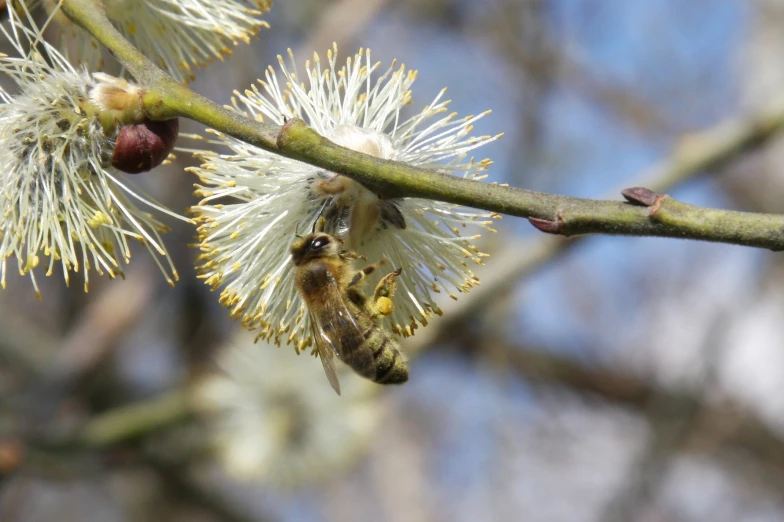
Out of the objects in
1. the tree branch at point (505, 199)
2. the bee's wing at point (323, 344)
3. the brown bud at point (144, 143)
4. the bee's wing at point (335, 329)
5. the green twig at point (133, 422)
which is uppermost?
the tree branch at point (505, 199)

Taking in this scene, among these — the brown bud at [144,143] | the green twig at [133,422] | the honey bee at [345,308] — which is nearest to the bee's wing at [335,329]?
the honey bee at [345,308]

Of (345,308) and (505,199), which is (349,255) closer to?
(345,308)

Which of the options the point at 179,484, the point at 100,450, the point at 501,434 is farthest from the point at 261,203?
the point at 501,434

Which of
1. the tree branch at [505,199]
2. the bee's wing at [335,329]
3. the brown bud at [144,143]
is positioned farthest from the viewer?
the bee's wing at [335,329]

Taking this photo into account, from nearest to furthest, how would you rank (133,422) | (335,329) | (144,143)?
(144,143)
(335,329)
(133,422)

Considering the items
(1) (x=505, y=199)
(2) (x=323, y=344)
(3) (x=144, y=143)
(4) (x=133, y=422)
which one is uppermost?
(1) (x=505, y=199)

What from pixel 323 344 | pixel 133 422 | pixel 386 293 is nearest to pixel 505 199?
pixel 386 293

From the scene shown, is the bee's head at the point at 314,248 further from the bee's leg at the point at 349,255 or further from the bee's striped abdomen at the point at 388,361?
the bee's striped abdomen at the point at 388,361
